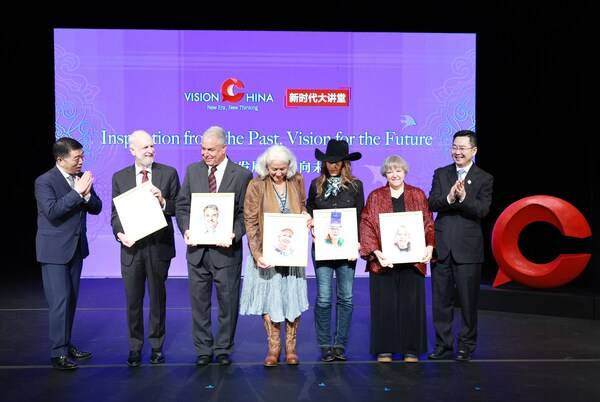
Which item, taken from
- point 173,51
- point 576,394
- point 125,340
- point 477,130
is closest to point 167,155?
point 173,51

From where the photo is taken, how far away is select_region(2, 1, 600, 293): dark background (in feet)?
26.5

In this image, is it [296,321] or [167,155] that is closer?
[296,321]

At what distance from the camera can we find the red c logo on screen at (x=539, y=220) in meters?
5.89

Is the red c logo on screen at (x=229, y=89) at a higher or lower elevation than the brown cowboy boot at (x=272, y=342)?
higher

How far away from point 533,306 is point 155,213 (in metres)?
3.42

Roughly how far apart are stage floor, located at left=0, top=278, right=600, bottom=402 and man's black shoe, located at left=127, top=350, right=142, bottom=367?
5cm

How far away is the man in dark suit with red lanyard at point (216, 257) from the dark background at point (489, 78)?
3.84 meters

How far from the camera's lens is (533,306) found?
6059 mm

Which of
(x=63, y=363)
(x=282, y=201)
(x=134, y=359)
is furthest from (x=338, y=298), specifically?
(x=63, y=363)

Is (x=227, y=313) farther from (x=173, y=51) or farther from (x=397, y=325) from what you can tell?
(x=173, y=51)

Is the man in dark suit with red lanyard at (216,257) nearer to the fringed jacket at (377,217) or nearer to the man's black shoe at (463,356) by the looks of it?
the fringed jacket at (377,217)

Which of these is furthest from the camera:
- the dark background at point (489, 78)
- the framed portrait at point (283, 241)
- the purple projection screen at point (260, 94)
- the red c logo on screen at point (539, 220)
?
the dark background at point (489, 78)

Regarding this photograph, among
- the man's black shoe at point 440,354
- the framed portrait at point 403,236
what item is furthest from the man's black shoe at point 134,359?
the man's black shoe at point 440,354

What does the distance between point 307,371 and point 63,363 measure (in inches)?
56.4
